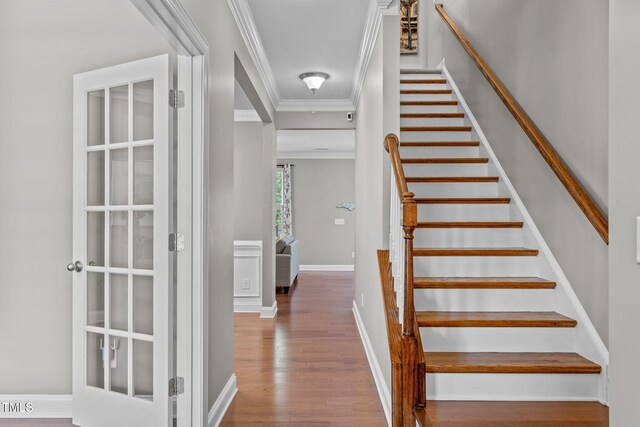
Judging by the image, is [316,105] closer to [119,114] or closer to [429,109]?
[429,109]

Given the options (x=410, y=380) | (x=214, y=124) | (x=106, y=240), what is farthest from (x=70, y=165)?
(x=410, y=380)

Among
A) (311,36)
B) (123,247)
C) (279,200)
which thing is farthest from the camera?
(279,200)

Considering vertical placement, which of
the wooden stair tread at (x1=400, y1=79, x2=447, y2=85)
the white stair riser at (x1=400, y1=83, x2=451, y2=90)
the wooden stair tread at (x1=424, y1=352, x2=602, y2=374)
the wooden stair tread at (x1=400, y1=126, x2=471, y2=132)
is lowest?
the wooden stair tread at (x1=424, y1=352, x2=602, y2=374)

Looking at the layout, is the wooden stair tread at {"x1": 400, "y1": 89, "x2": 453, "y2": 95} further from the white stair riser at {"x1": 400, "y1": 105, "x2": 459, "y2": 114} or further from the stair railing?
the stair railing

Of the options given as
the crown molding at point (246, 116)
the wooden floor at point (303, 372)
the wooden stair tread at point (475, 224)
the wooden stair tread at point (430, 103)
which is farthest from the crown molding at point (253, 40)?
the wooden floor at point (303, 372)

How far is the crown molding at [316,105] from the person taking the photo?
5.60 metres

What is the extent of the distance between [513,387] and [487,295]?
1.81ft

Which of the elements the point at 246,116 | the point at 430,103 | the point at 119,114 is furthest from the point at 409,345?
the point at 246,116

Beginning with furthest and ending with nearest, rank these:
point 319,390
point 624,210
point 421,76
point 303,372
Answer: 1. point 421,76
2. point 303,372
3. point 319,390
4. point 624,210

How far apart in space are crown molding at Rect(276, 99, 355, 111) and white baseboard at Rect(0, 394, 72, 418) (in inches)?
160

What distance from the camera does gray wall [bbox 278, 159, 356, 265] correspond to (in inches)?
382

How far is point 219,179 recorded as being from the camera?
261 cm

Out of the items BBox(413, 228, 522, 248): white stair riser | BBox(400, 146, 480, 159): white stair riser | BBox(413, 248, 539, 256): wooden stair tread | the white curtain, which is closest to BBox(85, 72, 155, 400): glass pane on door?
BBox(413, 248, 539, 256): wooden stair tread

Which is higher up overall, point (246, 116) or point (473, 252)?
point (246, 116)
